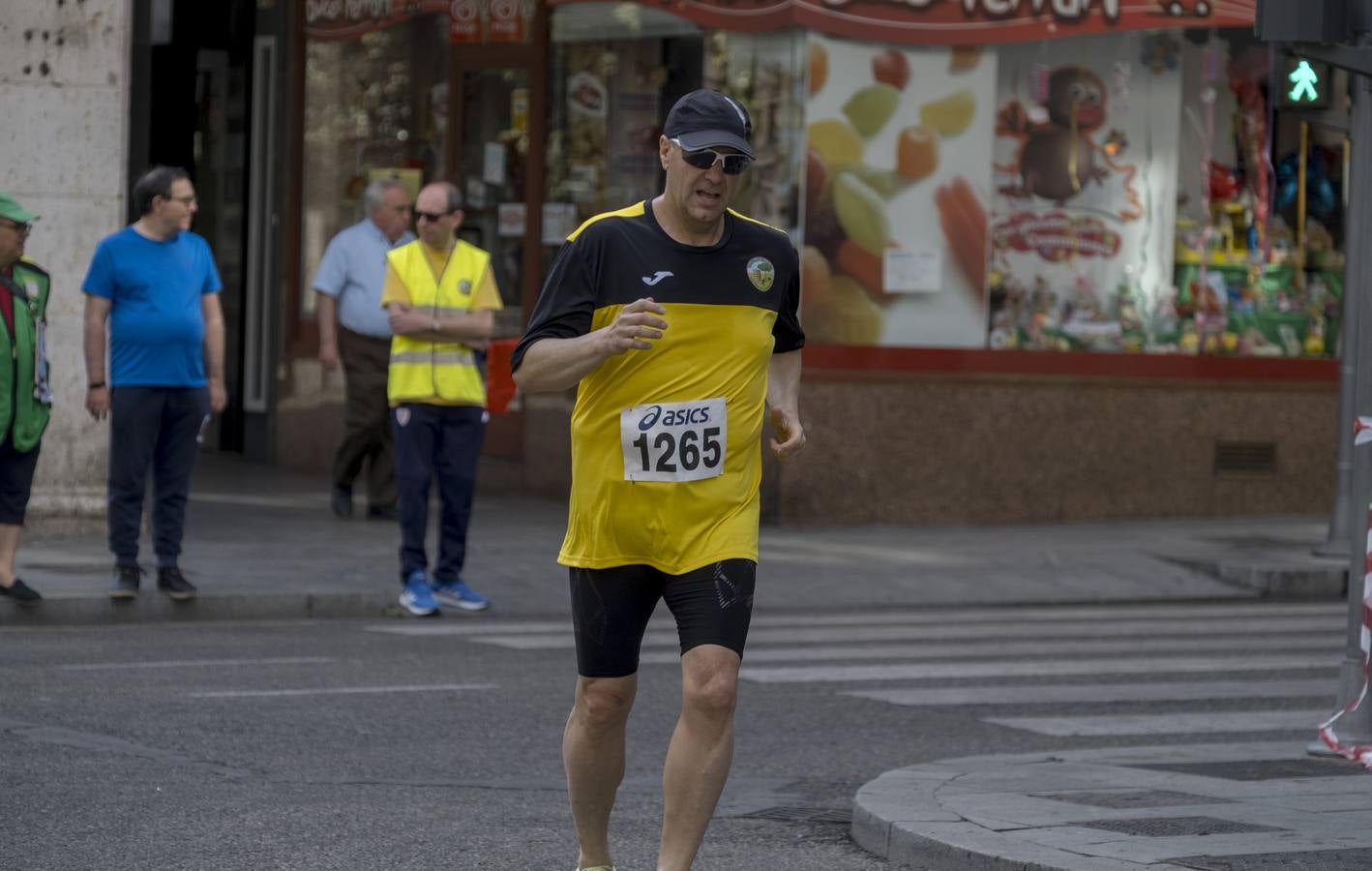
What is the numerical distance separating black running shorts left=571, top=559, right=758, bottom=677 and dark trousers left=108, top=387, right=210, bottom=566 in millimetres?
5987

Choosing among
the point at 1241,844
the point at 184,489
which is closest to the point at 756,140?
the point at 184,489

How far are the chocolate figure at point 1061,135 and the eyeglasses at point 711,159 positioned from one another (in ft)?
39.0

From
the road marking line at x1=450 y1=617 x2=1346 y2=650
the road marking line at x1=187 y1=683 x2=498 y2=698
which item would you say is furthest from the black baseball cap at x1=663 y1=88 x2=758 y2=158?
the road marking line at x1=450 y1=617 x2=1346 y2=650

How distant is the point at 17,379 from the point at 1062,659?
4914 mm

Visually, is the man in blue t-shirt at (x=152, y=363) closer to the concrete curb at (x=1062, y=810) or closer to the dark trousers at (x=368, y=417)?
the dark trousers at (x=368, y=417)

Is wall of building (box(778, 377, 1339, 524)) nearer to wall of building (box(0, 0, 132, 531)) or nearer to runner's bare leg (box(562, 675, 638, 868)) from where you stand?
wall of building (box(0, 0, 132, 531))

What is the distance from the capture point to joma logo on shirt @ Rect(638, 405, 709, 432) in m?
5.51

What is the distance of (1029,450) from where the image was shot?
674 inches

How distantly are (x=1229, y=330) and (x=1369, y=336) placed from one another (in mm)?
9869

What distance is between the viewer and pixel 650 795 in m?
7.41

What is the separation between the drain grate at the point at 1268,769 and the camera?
762 centimetres

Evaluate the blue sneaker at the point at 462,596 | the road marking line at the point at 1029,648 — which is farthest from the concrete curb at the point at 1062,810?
the blue sneaker at the point at 462,596

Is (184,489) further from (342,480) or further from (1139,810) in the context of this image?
(1139,810)

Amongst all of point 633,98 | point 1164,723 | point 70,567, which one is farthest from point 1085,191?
point 1164,723
